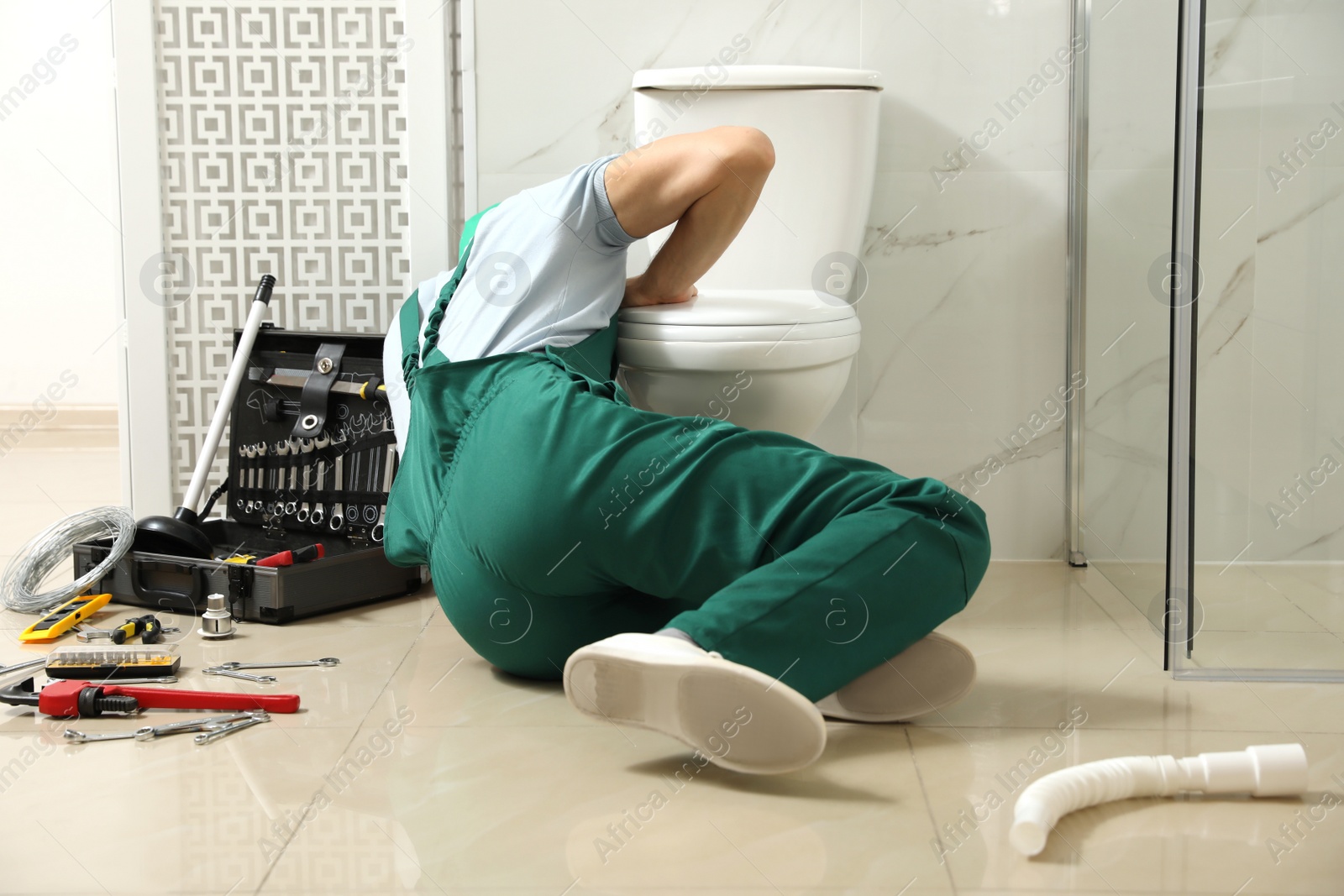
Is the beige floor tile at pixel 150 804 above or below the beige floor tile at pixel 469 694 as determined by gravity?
below

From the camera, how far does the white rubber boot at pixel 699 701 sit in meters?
0.91

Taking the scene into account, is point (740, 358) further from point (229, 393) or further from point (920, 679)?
point (229, 393)

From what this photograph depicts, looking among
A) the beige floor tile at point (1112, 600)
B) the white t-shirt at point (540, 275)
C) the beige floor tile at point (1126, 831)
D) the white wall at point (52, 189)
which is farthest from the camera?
the white wall at point (52, 189)

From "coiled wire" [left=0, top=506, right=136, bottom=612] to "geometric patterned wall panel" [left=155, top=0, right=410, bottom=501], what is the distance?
0.35 m

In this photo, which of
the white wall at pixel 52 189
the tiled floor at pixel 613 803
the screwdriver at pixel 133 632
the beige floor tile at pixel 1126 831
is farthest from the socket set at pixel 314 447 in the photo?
the white wall at pixel 52 189

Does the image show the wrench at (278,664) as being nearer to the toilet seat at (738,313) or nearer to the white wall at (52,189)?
the toilet seat at (738,313)

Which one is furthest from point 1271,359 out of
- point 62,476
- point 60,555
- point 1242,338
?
point 62,476

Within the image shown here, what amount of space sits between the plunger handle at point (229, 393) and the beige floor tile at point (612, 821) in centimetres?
87

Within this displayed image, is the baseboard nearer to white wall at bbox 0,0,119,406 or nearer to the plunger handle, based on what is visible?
white wall at bbox 0,0,119,406

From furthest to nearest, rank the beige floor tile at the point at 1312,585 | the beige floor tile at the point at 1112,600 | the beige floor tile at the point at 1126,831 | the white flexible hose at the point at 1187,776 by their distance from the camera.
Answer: the beige floor tile at the point at 1112,600 < the beige floor tile at the point at 1312,585 < the white flexible hose at the point at 1187,776 < the beige floor tile at the point at 1126,831

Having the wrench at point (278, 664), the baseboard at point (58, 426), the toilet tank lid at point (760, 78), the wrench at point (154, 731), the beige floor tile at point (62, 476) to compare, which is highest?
the toilet tank lid at point (760, 78)

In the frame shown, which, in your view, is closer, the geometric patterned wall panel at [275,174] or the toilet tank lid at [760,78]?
the toilet tank lid at [760,78]

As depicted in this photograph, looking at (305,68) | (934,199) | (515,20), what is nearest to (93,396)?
(305,68)

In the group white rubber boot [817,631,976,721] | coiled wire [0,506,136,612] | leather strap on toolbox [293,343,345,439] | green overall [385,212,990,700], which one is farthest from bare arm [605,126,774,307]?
coiled wire [0,506,136,612]
